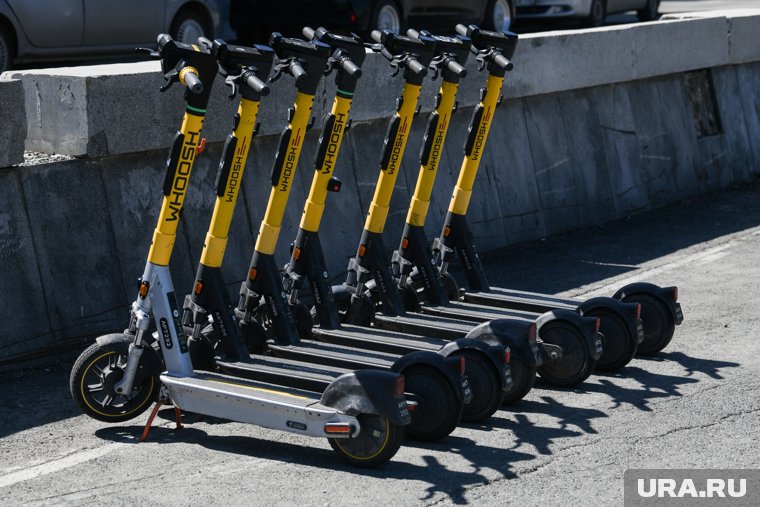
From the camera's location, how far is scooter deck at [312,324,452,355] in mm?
7705

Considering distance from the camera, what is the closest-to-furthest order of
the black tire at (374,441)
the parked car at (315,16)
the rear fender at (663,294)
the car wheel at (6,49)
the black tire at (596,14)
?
the black tire at (374,441) < the rear fender at (663,294) < the car wheel at (6,49) < the parked car at (315,16) < the black tire at (596,14)

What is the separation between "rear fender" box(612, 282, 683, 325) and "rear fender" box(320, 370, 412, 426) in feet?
8.93

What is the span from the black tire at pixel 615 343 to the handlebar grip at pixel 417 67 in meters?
1.83

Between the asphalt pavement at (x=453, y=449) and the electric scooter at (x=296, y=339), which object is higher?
the electric scooter at (x=296, y=339)

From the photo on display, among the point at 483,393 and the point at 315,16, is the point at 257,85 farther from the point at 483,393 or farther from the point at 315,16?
the point at 315,16

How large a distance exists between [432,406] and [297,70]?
1.93 m

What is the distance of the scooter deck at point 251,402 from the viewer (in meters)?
6.46

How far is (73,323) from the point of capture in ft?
28.0

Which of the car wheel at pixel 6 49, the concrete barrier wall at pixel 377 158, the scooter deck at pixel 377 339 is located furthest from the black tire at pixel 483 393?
the car wheel at pixel 6 49

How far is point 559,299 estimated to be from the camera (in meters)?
8.75

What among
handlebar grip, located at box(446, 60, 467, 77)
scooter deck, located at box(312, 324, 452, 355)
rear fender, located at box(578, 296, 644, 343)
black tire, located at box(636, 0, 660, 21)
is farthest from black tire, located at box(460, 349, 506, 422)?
black tire, located at box(636, 0, 660, 21)

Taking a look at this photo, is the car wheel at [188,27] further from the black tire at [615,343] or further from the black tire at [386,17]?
the black tire at [615,343]

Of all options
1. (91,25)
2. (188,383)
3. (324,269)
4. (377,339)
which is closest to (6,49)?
(91,25)

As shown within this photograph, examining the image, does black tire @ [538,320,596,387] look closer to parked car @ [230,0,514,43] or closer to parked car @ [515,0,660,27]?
parked car @ [230,0,514,43]
